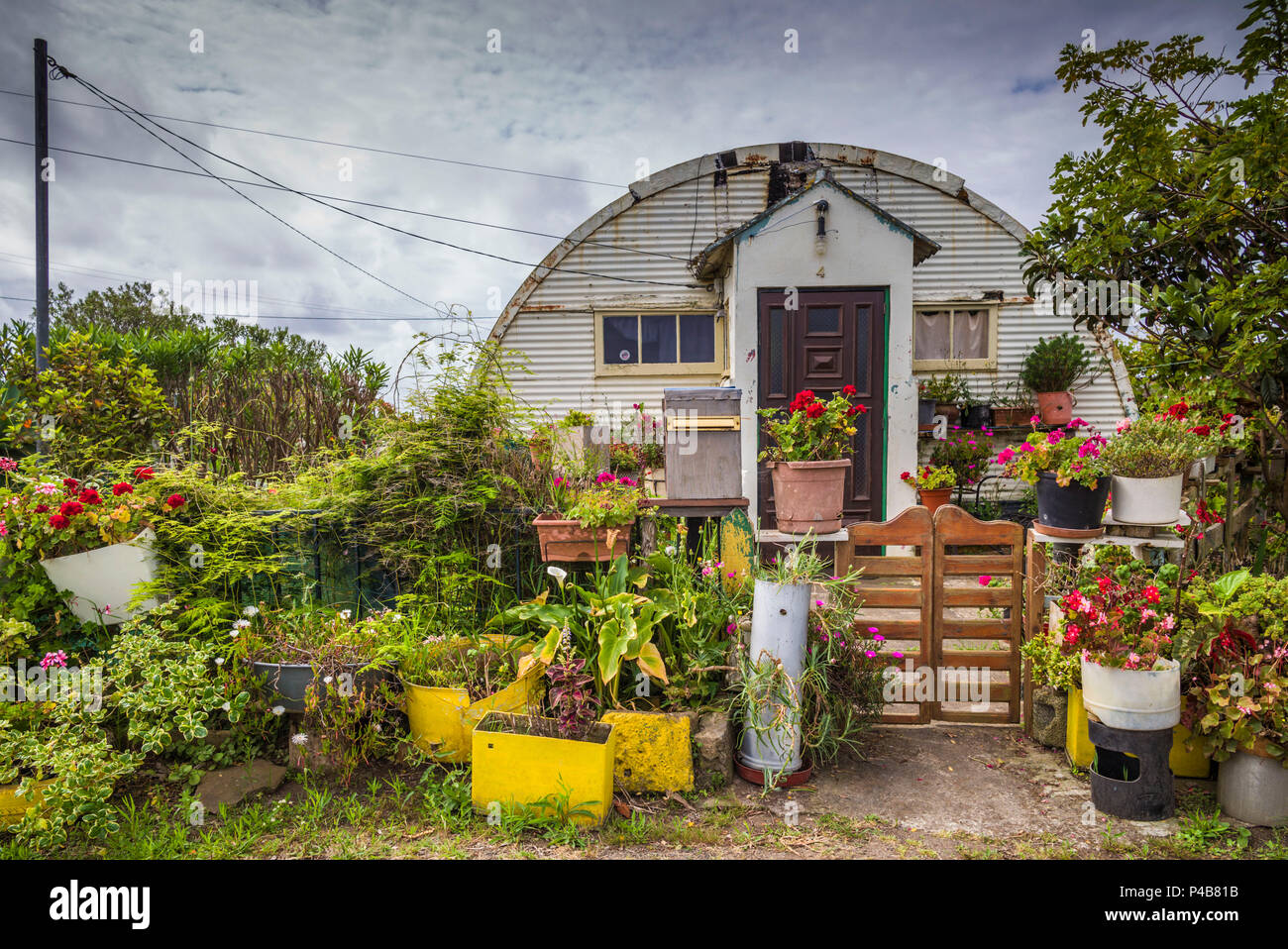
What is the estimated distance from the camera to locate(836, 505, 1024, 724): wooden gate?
4203mm

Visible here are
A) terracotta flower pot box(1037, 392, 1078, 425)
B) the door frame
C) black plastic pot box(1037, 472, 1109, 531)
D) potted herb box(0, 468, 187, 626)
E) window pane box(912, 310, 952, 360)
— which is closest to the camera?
potted herb box(0, 468, 187, 626)

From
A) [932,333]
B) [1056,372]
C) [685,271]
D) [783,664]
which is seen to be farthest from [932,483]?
[783,664]

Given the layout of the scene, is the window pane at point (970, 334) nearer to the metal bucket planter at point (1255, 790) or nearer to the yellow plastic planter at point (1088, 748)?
the yellow plastic planter at point (1088, 748)

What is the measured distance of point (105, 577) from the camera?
3.76m

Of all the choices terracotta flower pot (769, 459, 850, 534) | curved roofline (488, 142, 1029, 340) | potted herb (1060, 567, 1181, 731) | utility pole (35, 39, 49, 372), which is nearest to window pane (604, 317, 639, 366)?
curved roofline (488, 142, 1029, 340)

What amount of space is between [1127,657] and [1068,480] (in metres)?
1.00

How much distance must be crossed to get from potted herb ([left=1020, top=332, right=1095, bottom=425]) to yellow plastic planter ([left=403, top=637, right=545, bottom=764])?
793cm

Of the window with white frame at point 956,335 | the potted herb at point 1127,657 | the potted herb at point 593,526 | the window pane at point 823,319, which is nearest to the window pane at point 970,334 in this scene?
the window with white frame at point 956,335

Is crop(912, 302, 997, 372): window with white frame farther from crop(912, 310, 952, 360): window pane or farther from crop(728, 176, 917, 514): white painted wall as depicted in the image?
crop(728, 176, 917, 514): white painted wall

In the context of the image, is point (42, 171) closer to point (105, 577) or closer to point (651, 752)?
point (105, 577)

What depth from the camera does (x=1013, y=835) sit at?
3.06m
